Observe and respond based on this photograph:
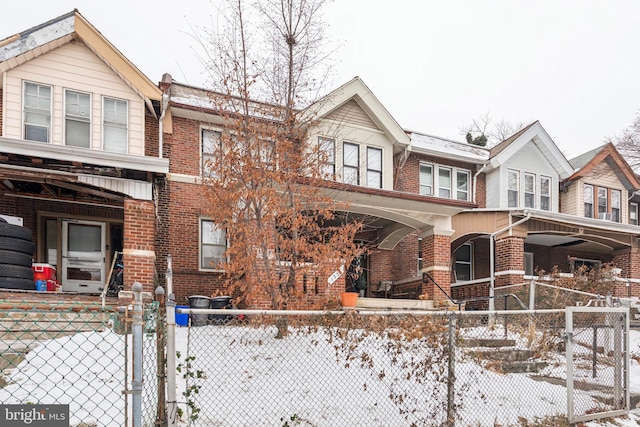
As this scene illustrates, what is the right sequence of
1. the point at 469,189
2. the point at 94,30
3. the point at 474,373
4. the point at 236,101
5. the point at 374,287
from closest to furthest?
the point at 474,373, the point at 236,101, the point at 94,30, the point at 374,287, the point at 469,189

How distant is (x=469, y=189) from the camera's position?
58.4 ft

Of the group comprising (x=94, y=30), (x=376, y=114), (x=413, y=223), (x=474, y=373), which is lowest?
(x=474, y=373)

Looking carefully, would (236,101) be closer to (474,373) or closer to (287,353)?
(287,353)

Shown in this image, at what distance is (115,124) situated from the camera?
11898 mm

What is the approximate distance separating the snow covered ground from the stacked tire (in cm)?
298

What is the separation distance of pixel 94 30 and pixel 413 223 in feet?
32.9

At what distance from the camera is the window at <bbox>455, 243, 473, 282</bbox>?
18.0 m

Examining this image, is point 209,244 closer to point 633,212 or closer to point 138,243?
point 138,243

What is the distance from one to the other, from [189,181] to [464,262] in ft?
36.4

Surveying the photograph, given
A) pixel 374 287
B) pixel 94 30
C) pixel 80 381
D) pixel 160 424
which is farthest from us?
pixel 374 287

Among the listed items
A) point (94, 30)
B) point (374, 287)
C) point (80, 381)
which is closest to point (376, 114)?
point (374, 287)

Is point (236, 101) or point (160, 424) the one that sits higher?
point (236, 101)

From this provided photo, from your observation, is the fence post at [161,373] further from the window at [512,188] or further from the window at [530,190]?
the window at [530,190]

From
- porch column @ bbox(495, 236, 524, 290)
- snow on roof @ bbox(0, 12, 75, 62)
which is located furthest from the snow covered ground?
porch column @ bbox(495, 236, 524, 290)
